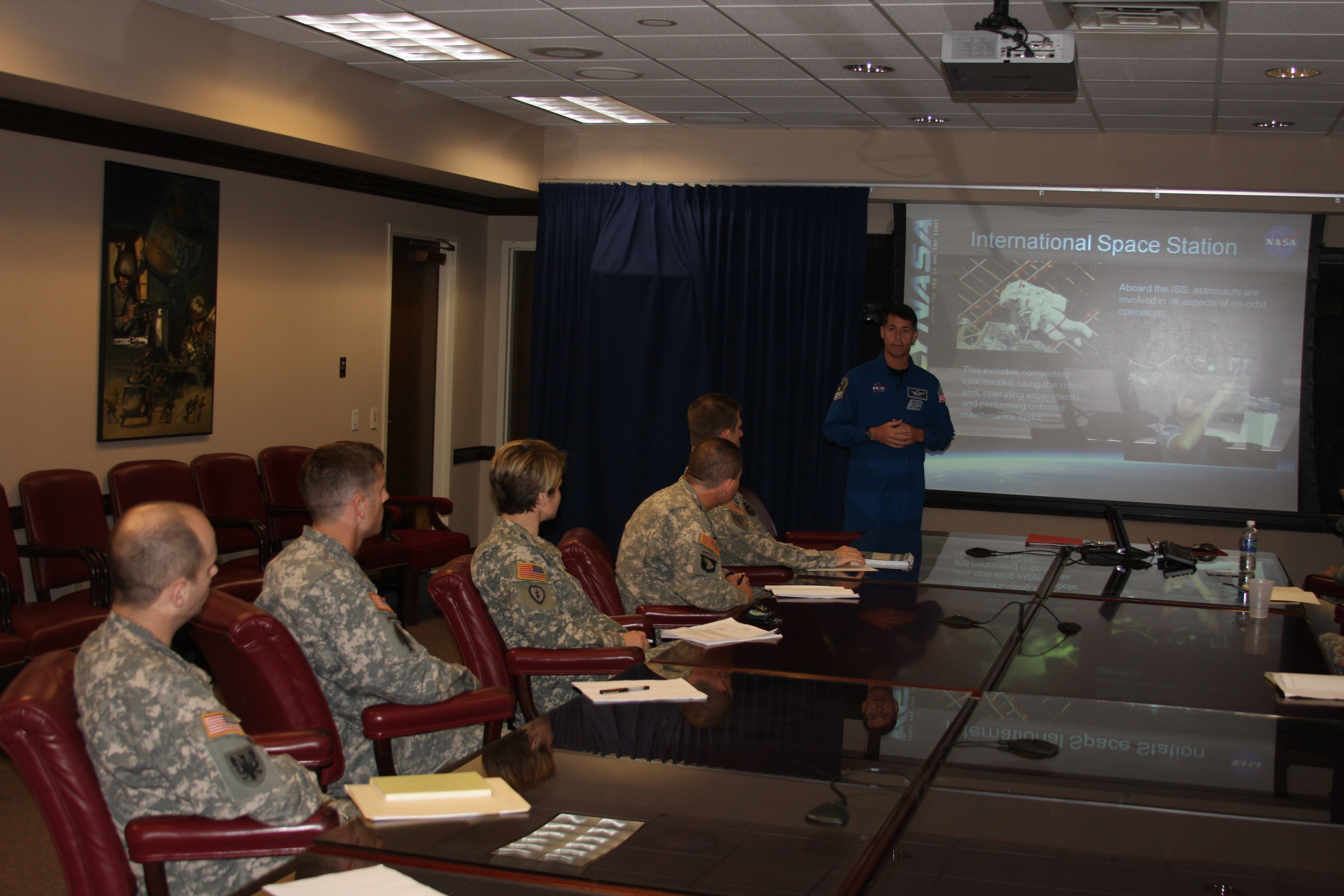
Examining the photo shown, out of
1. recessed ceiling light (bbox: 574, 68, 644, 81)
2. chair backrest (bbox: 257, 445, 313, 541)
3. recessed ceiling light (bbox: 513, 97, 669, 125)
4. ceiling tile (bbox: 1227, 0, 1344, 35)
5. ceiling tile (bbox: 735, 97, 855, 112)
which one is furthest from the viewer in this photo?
recessed ceiling light (bbox: 513, 97, 669, 125)

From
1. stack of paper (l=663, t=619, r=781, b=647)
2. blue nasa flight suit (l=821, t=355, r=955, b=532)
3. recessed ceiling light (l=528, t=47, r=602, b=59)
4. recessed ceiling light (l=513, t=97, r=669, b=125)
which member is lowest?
stack of paper (l=663, t=619, r=781, b=647)

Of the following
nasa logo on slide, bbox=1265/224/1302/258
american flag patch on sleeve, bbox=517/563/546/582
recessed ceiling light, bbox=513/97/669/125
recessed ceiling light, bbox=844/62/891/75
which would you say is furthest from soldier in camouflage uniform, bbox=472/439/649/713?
nasa logo on slide, bbox=1265/224/1302/258

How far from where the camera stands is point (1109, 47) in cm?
461

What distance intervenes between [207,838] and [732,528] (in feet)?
9.09

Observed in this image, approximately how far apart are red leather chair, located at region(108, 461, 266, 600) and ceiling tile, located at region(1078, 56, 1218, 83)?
421cm

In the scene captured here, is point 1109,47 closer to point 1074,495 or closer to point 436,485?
point 1074,495

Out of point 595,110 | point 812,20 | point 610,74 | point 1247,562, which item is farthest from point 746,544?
point 595,110

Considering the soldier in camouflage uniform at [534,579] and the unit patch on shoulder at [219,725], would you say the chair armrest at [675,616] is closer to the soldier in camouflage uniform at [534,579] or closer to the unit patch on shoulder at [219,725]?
the soldier in camouflage uniform at [534,579]

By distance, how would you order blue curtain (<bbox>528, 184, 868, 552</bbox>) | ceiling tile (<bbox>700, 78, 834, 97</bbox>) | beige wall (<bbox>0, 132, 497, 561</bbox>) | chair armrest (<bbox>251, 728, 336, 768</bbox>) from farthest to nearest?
blue curtain (<bbox>528, 184, 868, 552</bbox>)
ceiling tile (<bbox>700, 78, 834, 97</bbox>)
beige wall (<bbox>0, 132, 497, 561</bbox>)
chair armrest (<bbox>251, 728, 336, 768</bbox>)

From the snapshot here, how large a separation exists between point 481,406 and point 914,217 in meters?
3.28

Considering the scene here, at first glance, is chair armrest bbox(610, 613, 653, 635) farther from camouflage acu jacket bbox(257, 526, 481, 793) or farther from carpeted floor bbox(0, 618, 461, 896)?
camouflage acu jacket bbox(257, 526, 481, 793)

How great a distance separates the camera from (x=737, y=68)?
17.7ft

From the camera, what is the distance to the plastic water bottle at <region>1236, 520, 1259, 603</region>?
13.9 ft

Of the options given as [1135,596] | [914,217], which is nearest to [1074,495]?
[914,217]
